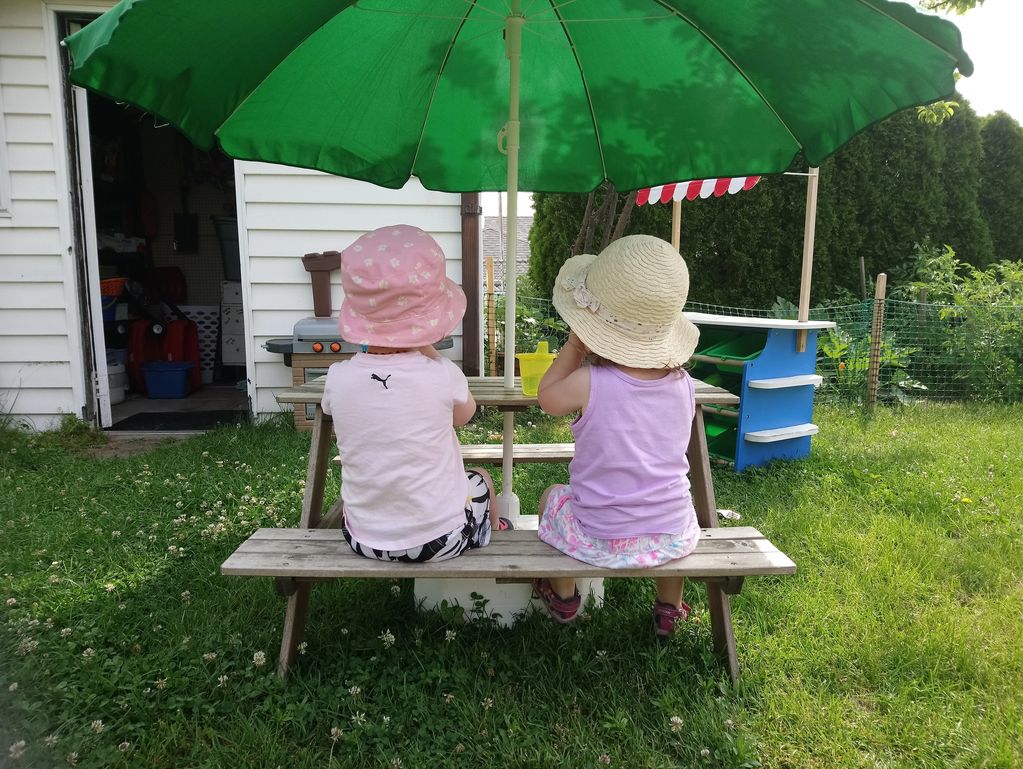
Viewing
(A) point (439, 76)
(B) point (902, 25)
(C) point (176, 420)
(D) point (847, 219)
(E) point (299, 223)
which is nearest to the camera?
(B) point (902, 25)

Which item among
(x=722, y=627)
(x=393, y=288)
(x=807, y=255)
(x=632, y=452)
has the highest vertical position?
(x=807, y=255)

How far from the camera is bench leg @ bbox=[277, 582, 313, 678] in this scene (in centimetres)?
225

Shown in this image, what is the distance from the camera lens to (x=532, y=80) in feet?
9.46

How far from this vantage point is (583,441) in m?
2.18

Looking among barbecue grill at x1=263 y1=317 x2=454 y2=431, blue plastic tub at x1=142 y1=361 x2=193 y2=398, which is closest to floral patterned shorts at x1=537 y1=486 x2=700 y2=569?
barbecue grill at x1=263 y1=317 x2=454 y2=431

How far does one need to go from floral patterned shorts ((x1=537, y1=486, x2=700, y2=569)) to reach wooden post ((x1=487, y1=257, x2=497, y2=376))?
407cm

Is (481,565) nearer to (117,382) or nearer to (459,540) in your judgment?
(459,540)

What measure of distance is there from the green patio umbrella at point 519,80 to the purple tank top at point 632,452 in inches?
20.5

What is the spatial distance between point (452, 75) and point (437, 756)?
2441 millimetres

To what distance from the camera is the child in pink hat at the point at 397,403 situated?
2.05m

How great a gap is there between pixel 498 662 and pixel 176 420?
14.6 ft

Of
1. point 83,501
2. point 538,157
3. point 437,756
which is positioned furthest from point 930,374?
point 83,501

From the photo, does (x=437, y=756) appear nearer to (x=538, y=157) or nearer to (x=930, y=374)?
(x=538, y=157)

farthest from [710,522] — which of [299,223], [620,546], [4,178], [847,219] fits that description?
[847,219]
